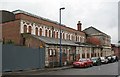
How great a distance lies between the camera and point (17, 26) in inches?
1577

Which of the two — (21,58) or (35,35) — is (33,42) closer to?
(35,35)

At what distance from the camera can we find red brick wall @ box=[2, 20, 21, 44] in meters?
40.2

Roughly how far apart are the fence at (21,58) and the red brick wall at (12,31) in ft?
23.0

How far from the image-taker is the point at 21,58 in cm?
2884

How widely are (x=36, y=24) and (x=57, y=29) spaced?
9.34 meters

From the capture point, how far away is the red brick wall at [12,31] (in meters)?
40.2

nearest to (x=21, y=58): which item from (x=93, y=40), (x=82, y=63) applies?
(x=82, y=63)

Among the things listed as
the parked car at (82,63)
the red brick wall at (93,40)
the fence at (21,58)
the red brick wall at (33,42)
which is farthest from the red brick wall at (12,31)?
the red brick wall at (93,40)

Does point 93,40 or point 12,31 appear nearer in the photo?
point 12,31

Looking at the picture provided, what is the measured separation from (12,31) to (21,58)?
12816 millimetres

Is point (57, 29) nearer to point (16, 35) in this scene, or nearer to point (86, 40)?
point (16, 35)

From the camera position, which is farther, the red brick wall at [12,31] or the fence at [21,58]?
the red brick wall at [12,31]

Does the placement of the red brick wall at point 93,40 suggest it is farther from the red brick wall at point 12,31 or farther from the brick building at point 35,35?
the red brick wall at point 12,31

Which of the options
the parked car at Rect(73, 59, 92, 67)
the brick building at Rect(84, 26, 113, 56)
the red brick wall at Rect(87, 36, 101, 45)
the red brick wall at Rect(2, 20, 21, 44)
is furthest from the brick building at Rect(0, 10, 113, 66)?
the brick building at Rect(84, 26, 113, 56)
